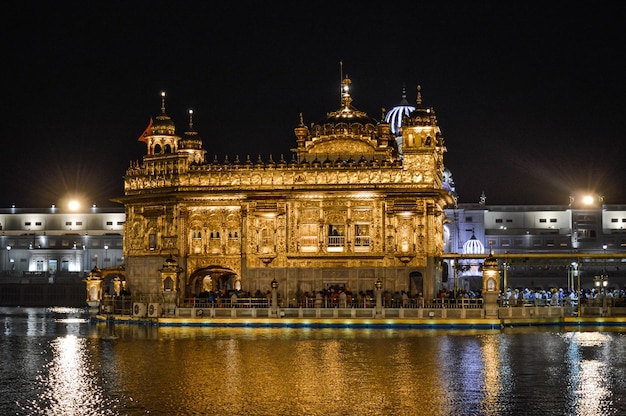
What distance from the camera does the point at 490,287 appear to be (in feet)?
180

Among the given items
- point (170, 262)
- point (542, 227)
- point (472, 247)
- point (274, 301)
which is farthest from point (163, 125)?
point (542, 227)

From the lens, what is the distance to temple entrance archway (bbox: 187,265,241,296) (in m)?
61.7

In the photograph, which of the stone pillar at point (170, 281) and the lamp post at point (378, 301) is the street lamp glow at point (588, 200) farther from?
the stone pillar at point (170, 281)

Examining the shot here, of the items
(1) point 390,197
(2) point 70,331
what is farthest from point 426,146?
(2) point 70,331

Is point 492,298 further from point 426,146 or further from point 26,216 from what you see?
point 26,216

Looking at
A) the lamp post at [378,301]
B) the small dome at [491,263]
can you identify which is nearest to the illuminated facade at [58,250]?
the lamp post at [378,301]

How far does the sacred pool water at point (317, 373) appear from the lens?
27438mm

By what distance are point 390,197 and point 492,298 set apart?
8.98 meters

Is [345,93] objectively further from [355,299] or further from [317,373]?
[317,373]

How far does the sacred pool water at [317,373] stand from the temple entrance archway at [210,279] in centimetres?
1081

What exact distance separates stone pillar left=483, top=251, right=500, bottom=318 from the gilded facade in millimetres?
4579

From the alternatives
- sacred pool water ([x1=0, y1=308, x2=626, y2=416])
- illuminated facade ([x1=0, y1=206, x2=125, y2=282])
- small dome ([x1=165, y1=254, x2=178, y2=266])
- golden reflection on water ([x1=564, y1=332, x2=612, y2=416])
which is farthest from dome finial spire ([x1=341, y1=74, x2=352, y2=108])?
illuminated facade ([x1=0, y1=206, x2=125, y2=282])

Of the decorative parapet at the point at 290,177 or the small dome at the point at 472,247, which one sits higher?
the decorative parapet at the point at 290,177

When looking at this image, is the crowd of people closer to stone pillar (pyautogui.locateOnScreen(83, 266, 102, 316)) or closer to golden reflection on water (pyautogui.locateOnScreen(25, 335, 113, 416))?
stone pillar (pyautogui.locateOnScreen(83, 266, 102, 316))
